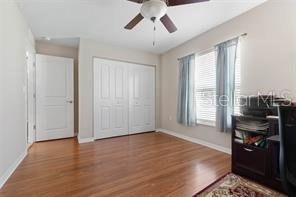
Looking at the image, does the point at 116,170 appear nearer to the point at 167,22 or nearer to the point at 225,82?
the point at 167,22

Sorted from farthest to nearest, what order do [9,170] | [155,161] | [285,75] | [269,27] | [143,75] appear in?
1. [143,75]
2. [155,161]
3. [269,27]
4. [285,75]
5. [9,170]

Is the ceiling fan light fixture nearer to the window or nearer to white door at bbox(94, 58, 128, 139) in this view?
the window

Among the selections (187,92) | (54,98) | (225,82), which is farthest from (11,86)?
(225,82)

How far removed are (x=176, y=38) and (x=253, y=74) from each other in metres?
1.90

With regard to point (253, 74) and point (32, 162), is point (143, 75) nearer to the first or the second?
point (253, 74)

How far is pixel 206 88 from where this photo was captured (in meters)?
3.62

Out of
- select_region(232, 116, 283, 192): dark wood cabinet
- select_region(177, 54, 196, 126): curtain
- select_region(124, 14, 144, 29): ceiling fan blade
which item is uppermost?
select_region(124, 14, 144, 29): ceiling fan blade

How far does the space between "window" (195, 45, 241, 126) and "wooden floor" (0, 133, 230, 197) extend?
0.71 m

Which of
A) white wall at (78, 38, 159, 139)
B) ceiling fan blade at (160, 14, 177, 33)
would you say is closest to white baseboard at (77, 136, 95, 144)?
white wall at (78, 38, 159, 139)

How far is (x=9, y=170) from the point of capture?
2156mm

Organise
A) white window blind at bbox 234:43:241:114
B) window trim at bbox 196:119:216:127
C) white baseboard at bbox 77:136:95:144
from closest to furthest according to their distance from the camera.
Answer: white window blind at bbox 234:43:241:114 → window trim at bbox 196:119:216:127 → white baseboard at bbox 77:136:95:144

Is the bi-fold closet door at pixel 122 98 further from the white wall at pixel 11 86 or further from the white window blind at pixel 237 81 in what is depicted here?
the white window blind at pixel 237 81

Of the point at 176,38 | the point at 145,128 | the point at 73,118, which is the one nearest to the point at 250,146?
the point at 176,38

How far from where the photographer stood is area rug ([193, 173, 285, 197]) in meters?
1.78
